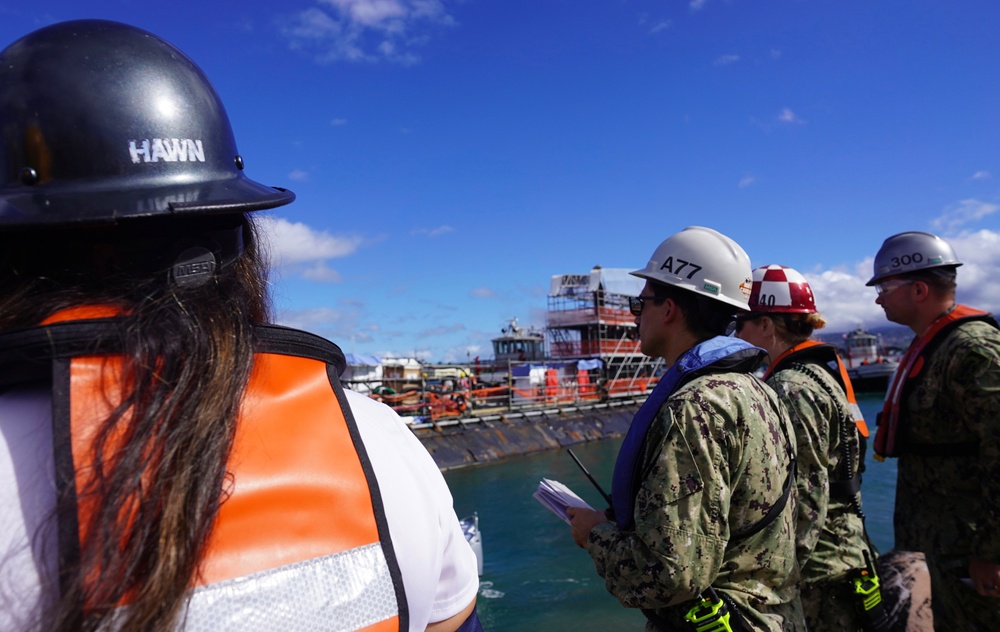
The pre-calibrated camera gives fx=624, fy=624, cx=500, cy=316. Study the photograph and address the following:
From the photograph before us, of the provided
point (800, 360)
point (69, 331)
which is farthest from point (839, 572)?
point (69, 331)

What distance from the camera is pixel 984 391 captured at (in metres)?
3.26

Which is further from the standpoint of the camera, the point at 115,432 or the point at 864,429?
the point at 864,429

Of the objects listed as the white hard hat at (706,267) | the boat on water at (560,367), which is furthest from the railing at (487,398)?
the white hard hat at (706,267)

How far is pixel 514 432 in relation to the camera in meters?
22.6

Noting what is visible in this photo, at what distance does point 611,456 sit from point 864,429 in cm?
1837

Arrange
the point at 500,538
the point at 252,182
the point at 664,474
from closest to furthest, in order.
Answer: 1. the point at 252,182
2. the point at 664,474
3. the point at 500,538

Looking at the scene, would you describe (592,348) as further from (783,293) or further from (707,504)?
(707,504)

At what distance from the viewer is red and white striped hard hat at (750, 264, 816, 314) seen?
3693 millimetres

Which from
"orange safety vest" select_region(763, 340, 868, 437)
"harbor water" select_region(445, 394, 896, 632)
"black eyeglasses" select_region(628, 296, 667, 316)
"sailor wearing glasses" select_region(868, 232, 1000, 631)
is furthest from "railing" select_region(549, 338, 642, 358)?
"black eyeglasses" select_region(628, 296, 667, 316)

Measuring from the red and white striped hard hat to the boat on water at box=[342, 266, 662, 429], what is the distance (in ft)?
65.0

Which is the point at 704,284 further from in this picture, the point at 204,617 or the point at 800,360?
the point at 204,617

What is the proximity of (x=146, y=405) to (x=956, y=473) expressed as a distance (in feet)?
13.2

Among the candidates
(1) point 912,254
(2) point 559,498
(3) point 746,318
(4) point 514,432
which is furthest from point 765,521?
(4) point 514,432

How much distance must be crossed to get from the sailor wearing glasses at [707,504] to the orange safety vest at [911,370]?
5.71 ft
